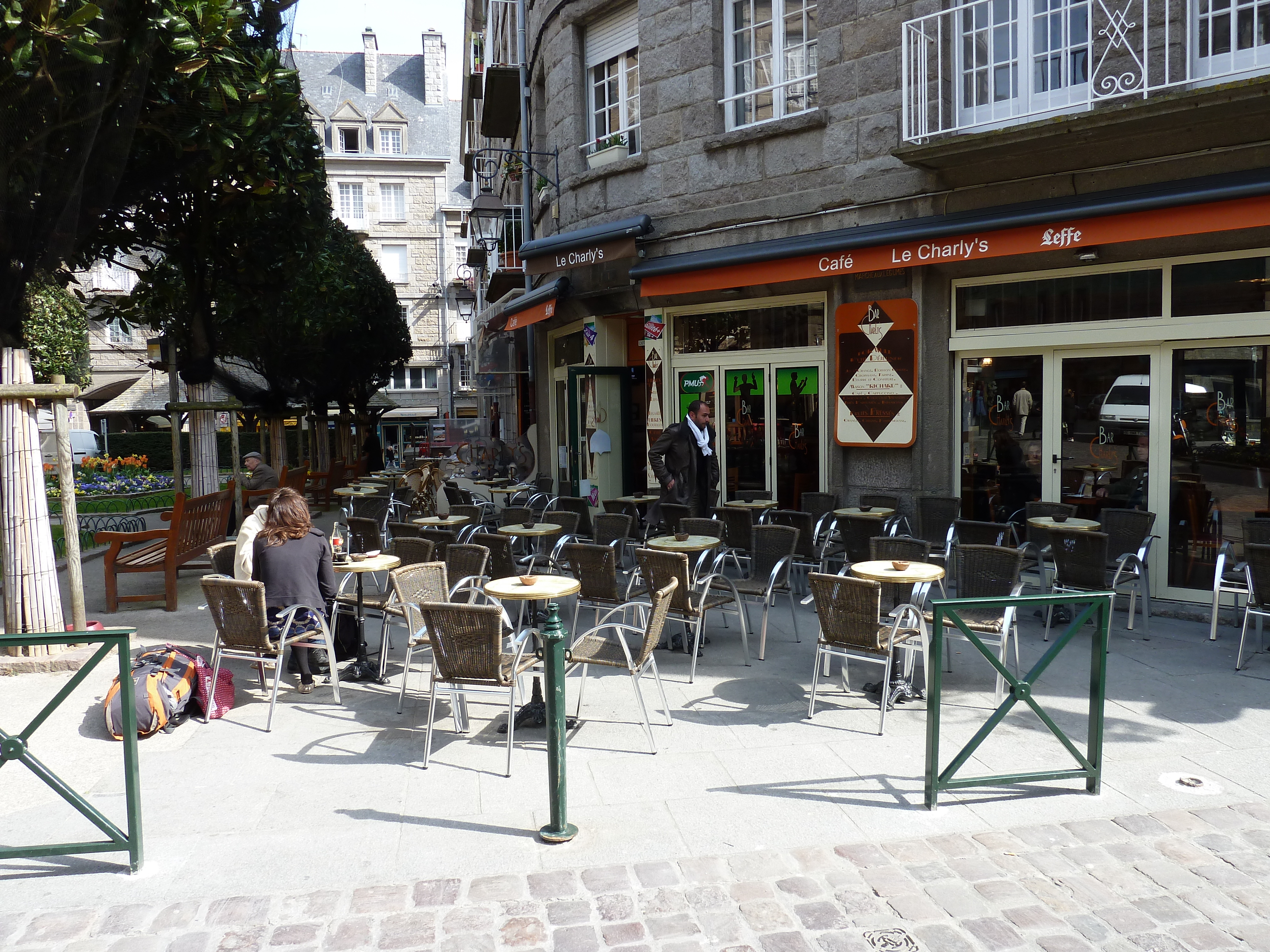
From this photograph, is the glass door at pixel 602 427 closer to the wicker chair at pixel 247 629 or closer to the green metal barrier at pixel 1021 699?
the wicker chair at pixel 247 629

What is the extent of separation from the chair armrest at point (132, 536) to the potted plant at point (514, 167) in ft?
23.4

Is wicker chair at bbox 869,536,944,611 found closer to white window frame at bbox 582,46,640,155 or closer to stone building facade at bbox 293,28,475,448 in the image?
white window frame at bbox 582,46,640,155

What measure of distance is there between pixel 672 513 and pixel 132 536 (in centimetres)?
526

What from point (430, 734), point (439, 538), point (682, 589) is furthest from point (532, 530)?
point (430, 734)

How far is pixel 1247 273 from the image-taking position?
24.0 feet

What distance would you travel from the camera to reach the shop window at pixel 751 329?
10266mm

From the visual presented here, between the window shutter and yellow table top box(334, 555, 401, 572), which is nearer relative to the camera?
yellow table top box(334, 555, 401, 572)

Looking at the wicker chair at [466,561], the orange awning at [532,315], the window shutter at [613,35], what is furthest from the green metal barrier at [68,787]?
the window shutter at [613,35]

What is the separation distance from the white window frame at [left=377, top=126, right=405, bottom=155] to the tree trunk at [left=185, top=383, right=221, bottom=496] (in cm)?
3804

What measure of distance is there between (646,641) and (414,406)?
1646 inches

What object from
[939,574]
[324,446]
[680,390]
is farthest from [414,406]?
[939,574]

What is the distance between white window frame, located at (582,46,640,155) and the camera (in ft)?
38.6

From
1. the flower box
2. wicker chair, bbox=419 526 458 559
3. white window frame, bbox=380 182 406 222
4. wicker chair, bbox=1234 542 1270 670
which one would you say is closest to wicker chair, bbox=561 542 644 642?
wicker chair, bbox=419 526 458 559

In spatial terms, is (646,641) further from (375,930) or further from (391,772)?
(375,930)
